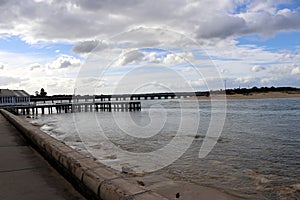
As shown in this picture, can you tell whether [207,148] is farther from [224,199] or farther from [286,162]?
[224,199]

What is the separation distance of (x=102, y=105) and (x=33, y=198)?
6635 cm

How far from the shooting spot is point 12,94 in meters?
52.7

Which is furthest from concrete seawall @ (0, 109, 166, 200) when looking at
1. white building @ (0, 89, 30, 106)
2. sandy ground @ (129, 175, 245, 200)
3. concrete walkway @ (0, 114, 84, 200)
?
white building @ (0, 89, 30, 106)

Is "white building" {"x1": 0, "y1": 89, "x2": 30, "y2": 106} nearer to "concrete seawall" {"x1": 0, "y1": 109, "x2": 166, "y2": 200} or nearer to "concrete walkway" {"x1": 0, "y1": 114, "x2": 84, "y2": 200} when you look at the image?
"concrete walkway" {"x1": 0, "y1": 114, "x2": 84, "y2": 200}

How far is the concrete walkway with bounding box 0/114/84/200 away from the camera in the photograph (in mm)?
3463

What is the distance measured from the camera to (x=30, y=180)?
4.07 m

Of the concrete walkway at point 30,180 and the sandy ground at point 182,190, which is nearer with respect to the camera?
the concrete walkway at point 30,180

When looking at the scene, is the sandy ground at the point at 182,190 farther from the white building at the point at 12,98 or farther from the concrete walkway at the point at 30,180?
the white building at the point at 12,98

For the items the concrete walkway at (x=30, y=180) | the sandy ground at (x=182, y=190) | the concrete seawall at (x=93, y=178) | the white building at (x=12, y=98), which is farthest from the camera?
the white building at (x=12, y=98)

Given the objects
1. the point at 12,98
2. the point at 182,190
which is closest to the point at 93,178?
the point at 182,190

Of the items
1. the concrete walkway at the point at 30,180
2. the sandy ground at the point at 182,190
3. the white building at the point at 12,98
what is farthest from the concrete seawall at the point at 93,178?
the white building at the point at 12,98

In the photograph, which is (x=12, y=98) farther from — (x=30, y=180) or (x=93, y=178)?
(x=93, y=178)

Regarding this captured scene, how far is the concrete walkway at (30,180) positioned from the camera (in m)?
3.46

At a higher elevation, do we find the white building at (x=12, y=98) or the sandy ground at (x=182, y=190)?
the white building at (x=12, y=98)
